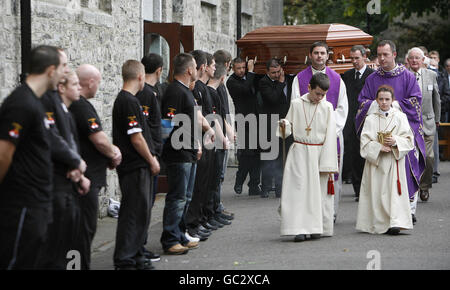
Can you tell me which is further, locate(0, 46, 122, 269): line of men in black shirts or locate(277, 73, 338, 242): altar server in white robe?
locate(277, 73, 338, 242): altar server in white robe

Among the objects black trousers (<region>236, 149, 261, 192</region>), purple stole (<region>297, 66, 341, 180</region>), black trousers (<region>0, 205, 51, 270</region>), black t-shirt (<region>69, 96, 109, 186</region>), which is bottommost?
black trousers (<region>236, 149, 261, 192</region>)

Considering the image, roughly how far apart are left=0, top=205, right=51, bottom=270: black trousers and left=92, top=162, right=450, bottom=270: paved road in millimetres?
2585

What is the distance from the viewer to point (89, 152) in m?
7.36

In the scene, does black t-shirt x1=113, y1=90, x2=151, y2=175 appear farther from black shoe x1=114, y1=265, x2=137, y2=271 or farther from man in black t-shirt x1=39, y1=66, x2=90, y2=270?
man in black t-shirt x1=39, y1=66, x2=90, y2=270

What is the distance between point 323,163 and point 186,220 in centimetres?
165

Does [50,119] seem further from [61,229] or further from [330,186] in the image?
[330,186]

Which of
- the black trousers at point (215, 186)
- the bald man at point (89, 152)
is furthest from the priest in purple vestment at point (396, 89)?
the bald man at point (89, 152)

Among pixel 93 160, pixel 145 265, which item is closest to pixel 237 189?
pixel 145 265

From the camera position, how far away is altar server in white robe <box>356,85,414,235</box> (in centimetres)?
1042

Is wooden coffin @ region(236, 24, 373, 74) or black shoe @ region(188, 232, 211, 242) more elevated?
wooden coffin @ region(236, 24, 373, 74)

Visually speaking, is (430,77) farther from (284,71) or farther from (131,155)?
(131,155)

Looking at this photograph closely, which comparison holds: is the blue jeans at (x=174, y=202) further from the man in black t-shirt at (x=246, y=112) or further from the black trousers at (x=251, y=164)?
the black trousers at (x=251, y=164)

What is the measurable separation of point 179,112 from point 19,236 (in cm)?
357

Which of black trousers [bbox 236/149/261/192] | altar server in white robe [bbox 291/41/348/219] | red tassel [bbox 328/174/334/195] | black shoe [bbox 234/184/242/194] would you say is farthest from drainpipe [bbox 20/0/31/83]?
black shoe [bbox 234/184/242/194]
